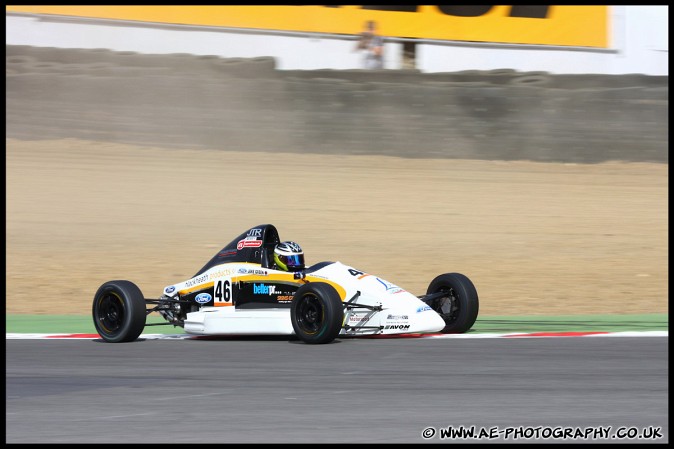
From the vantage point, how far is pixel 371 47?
100ft

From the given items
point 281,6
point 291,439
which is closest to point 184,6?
point 281,6

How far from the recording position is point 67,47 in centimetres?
3102

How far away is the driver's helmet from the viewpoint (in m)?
11.9

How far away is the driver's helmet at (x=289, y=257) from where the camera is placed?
11852 mm

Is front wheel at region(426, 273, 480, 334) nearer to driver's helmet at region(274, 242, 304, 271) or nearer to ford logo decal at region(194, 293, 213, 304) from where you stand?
driver's helmet at region(274, 242, 304, 271)

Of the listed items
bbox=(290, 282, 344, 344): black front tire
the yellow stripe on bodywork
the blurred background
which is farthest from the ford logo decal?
the blurred background

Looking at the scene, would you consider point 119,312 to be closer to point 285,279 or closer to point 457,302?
point 285,279

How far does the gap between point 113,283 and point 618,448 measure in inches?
260

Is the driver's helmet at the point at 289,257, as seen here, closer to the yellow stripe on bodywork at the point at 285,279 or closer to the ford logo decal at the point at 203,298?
the yellow stripe on bodywork at the point at 285,279

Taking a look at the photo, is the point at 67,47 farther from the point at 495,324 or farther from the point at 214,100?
the point at 495,324

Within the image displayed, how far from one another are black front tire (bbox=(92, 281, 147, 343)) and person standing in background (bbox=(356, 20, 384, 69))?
19078 mm

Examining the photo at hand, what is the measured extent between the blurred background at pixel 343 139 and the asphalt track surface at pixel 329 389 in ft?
23.6

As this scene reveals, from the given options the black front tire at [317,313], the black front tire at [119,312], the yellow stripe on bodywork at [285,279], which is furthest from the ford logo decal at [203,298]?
the black front tire at [317,313]

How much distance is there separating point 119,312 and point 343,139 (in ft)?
56.1
